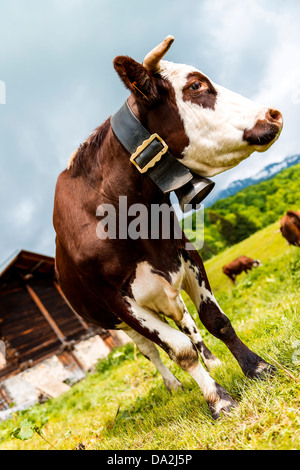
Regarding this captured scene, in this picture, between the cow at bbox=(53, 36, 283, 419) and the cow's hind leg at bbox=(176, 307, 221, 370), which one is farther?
the cow's hind leg at bbox=(176, 307, 221, 370)

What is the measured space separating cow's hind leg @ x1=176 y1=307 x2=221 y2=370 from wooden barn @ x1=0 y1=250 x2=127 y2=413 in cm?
1093

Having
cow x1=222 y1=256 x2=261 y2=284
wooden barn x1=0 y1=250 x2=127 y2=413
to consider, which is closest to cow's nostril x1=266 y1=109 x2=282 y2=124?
wooden barn x1=0 y1=250 x2=127 y2=413

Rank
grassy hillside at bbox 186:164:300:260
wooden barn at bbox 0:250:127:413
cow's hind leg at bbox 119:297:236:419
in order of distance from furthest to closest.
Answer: grassy hillside at bbox 186:164:300:260, wooden barn at bbox 0:250:127:413, cow's hind leg at bbox 119:297:236:419

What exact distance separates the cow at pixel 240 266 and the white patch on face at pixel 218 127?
21.3 m

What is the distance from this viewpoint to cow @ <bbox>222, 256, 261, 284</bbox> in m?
23.1

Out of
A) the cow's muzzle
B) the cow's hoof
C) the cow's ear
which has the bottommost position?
the cow's hoof

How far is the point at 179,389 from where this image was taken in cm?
372

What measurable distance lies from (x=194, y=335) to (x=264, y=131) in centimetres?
195

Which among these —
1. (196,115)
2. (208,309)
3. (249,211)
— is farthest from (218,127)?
(249,211)

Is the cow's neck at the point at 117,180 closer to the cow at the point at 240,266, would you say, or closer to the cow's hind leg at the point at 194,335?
the cow's hind leg at the point at 194,335

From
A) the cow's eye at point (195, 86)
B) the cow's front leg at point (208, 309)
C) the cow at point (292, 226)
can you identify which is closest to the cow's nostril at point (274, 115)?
the cow's eye at point (195, 86)

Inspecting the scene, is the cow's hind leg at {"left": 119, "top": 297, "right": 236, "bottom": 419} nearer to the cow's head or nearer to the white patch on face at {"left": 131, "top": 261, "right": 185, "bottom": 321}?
the white patch on face at {"left": 131, "top": 261, "right": 185, "bottom": 321}

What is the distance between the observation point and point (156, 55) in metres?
2.36
